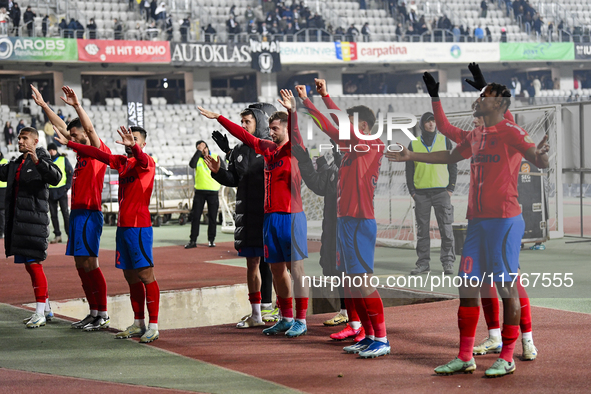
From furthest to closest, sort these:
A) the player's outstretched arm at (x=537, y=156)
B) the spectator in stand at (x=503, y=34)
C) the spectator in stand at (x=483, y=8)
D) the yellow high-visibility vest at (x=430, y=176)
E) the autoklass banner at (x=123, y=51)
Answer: the spectator in stand at (x=483, y=8)
the spectator in stand at (x=503, y=34)
the autoklass banner at (x=123, y=51)
the yellow high-visibility vest at (x=430, y=176)
the player's outstretched arm at (x=537, y=156)

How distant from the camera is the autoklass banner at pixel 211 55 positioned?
3616 centimetres

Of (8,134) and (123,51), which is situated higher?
(123,51)

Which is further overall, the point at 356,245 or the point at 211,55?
the point at 211,55

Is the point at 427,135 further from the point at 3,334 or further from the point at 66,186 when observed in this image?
the point at 66,186

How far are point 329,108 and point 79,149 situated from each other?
7.51 ft

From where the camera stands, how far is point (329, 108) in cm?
602

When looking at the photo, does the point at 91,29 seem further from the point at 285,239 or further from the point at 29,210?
the point at 285,239

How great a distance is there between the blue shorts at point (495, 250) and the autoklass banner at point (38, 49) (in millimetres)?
30540

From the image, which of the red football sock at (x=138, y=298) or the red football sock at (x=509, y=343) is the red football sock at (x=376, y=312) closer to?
the red football sock at (x=509, y=343)

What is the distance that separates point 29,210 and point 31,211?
2cm

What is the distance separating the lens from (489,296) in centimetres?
509

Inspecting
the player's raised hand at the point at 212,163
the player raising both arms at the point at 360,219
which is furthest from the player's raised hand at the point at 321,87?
the player's raised hand at the point at 212,163

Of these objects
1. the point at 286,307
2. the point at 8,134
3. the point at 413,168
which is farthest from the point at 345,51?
the point at 286,307

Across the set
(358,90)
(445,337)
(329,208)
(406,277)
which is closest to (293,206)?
(329,208)
